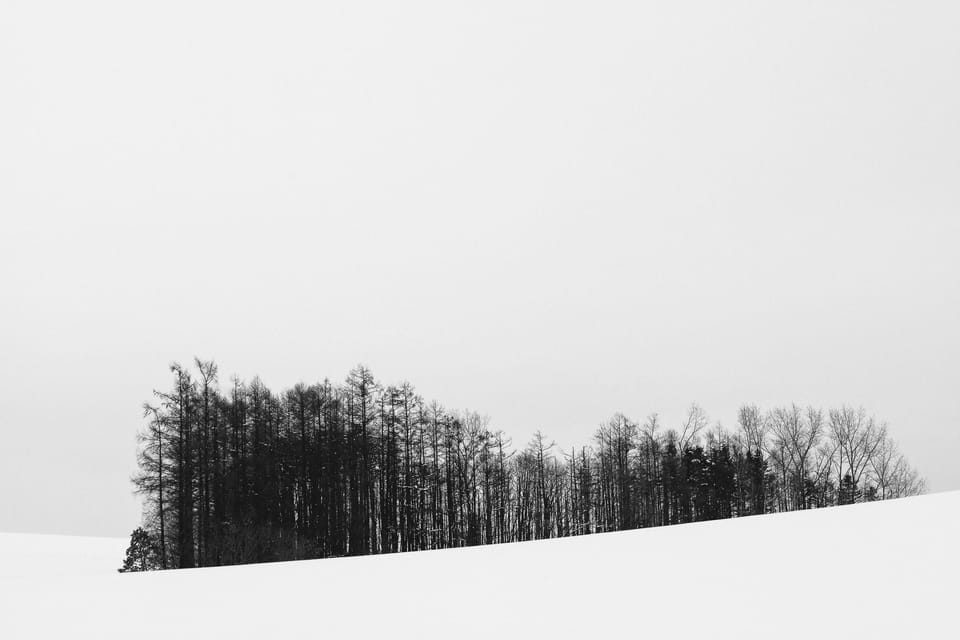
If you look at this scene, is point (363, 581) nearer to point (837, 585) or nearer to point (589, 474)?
point (837, 585)

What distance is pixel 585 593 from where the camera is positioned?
10086 millimetres

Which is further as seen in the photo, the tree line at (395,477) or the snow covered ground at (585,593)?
the tree line at (395,477)

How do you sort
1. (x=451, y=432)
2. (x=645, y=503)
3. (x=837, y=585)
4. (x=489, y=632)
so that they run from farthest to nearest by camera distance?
(x=645, y=503) → (x=451, y=432) → (x=837, y=585) → (x=489, y=632)

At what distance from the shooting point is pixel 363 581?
40.0 ft

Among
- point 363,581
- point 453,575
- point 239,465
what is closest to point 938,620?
point 453,575

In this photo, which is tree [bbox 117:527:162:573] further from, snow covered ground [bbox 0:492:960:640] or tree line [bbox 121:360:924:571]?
snow covered ground [bbox 0:492:960:640]

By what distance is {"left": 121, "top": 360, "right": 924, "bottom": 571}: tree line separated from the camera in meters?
37.2

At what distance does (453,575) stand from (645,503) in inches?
2234

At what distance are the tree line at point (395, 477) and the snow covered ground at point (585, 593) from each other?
2260cm

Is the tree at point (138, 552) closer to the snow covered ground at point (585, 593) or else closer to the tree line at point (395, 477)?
the tree line at point (395, 477)

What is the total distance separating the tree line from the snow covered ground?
2260cm

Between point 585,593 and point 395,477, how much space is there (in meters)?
41.0

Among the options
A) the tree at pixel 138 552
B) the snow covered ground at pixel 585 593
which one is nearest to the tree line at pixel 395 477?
the tree at pixel 138 552

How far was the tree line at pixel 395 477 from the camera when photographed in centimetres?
3716
